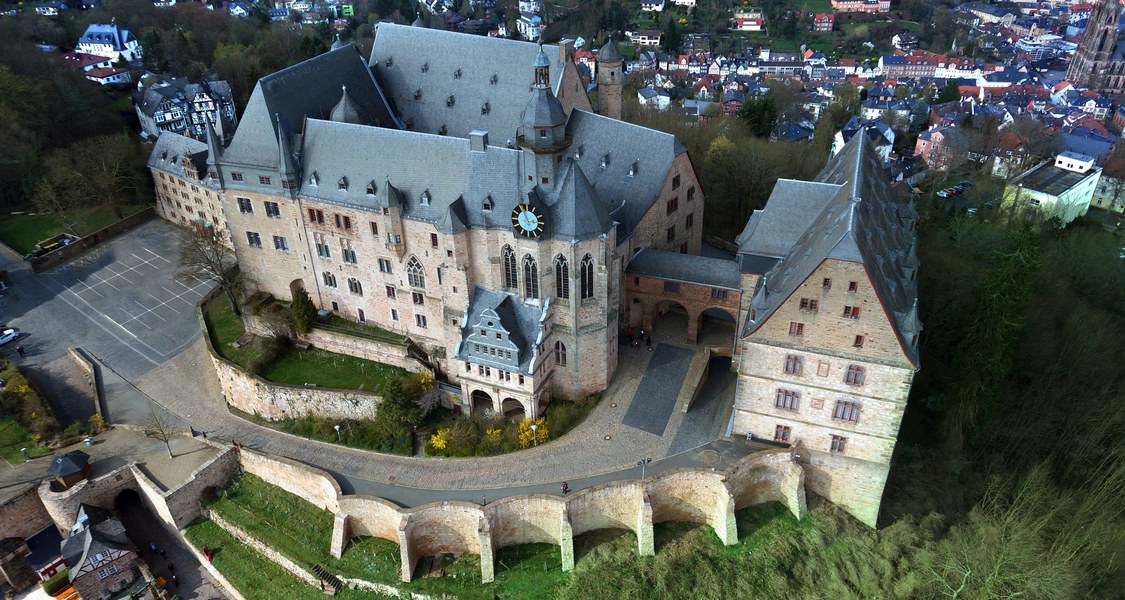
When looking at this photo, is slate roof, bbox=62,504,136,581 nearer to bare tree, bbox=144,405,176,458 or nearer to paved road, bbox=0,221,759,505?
bare tree, bbox=144,405,176,458

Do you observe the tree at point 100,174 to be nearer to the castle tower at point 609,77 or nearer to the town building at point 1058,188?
the castle tower at point 609,77

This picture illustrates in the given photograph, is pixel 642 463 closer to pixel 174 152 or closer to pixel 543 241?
pixel 543 241

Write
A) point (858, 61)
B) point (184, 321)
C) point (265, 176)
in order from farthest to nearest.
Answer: point (858, 61), point (184, 321), point (265, 176)

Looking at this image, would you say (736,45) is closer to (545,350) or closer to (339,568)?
(545,350)

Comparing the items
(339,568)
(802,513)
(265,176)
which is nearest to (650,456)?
(802,513)

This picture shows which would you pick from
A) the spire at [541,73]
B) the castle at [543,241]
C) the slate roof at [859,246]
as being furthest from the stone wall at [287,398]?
the slate roof at [859,246]

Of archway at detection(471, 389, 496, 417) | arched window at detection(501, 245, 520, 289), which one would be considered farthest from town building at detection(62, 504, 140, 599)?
arched window at detection(501, 245, 520, 289)
